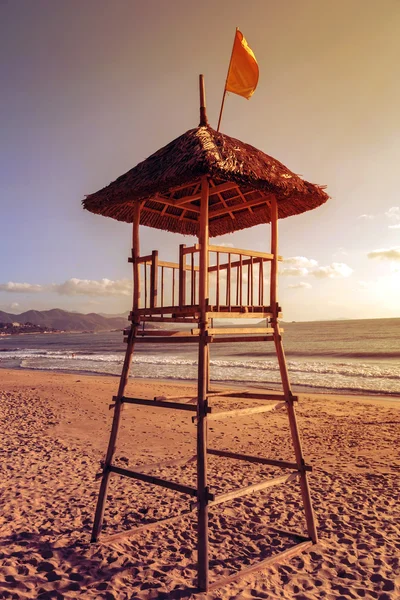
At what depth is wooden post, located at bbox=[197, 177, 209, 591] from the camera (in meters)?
4.19

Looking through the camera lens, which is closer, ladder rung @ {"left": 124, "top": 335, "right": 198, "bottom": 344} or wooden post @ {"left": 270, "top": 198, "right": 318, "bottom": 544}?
ladder rung @ {"left": 124, "top": 335, "right": 198, "bottom": 344}

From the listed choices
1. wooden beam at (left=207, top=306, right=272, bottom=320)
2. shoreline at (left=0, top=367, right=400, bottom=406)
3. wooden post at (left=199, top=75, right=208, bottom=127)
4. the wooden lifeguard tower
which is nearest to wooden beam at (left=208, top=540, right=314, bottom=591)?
the wooden lifeguard tower

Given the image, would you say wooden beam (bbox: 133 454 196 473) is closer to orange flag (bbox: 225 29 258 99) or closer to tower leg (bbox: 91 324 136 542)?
tower leg (bbox: 91 324 136 542)

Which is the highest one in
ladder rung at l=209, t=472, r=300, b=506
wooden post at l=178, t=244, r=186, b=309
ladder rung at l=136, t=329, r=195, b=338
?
wooden post at l=178, t=244, r=186, b=309

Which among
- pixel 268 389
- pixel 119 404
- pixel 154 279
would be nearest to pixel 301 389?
pixel 268 389

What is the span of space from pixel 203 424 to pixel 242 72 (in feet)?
13.3

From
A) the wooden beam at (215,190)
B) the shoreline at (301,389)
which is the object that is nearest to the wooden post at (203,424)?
the wooden beam at (215,190)

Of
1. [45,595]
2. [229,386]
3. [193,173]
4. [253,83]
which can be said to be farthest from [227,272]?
[229,386]

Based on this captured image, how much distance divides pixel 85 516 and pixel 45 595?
1.82 m

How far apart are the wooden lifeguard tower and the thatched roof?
0.05ft

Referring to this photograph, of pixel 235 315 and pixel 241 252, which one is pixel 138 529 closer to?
pixel 235 315

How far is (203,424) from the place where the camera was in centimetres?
441

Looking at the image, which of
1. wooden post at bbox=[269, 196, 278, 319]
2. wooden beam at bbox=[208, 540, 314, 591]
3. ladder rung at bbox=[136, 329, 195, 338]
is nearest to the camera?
wooden beam at bbox=[208, 540, 314, 591]

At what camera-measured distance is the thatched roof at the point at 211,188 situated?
4648mm
